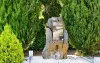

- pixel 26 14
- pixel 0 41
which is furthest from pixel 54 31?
pixel 0 41

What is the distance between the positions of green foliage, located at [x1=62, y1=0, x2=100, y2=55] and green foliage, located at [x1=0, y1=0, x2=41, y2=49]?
91 centimetres

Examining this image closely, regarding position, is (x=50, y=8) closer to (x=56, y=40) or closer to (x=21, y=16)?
(x=21, y=16)

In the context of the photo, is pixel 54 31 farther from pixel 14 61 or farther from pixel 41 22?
pixel 14 61

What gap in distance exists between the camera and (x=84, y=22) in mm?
8953

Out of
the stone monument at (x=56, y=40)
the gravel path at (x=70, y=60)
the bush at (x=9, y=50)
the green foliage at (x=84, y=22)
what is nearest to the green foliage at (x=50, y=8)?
the green foliage at (x=84, y=22)

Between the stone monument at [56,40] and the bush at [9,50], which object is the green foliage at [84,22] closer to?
the stone monument at [56,40]

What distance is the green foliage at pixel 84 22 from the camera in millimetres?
8953

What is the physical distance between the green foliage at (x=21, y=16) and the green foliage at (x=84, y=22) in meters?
0.91

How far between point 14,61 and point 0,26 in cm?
234

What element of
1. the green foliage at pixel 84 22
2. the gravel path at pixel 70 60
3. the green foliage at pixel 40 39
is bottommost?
the gravel path at pixel 70 60

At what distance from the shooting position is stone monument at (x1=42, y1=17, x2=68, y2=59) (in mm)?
8766

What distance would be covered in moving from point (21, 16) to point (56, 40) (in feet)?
3.98

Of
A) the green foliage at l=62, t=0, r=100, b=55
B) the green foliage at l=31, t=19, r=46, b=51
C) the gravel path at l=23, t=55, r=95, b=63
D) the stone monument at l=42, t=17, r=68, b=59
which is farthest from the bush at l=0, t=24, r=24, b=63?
the green foliage at l=31, t=19, r=46, b=51

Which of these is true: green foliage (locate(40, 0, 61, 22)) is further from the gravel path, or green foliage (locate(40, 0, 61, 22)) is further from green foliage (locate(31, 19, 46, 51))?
the gravel path
